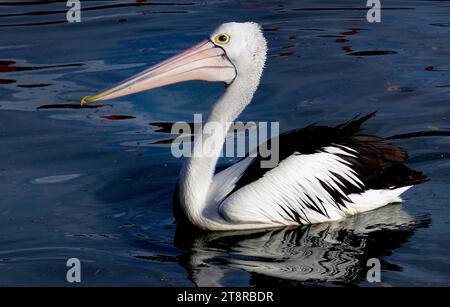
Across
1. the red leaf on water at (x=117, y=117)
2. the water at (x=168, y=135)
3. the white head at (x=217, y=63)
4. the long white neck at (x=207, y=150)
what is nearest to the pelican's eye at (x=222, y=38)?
the white head at (x=217, y=63)

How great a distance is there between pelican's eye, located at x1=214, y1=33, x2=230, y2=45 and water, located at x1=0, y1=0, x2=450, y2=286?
1.16 m

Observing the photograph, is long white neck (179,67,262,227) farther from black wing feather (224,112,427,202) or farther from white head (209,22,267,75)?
black wing feather (224,112,427,202)

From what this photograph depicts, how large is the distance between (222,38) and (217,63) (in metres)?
0.16

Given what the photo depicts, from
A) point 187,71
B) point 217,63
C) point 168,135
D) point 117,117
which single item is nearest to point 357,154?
point 217,63

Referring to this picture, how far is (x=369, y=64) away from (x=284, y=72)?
841mm

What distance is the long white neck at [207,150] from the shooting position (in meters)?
6.55

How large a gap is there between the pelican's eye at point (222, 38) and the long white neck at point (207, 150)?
0.83ft

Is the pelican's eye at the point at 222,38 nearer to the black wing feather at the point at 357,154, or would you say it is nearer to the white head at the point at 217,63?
the white head at the point at 217,63

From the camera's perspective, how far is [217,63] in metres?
6.79

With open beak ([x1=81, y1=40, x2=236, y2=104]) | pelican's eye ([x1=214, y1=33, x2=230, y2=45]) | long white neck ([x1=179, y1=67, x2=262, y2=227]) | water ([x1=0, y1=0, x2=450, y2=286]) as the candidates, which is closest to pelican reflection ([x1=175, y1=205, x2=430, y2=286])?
water ([x1=0, y1=0, x2=450, y2=286])

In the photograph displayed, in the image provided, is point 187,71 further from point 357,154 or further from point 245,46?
point 357,154

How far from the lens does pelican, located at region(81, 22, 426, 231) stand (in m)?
6.56
